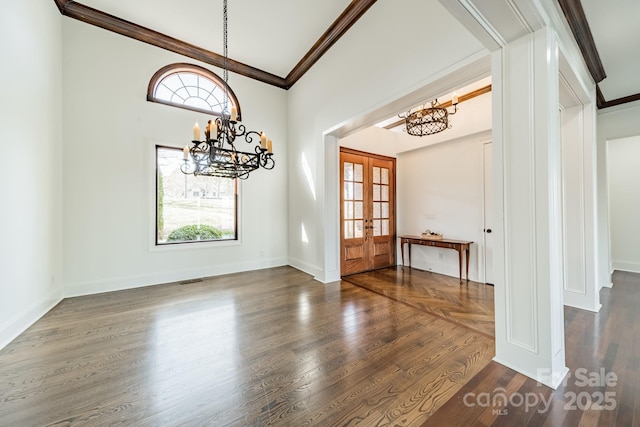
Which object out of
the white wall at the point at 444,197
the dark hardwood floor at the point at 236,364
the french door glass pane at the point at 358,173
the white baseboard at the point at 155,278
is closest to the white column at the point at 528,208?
the dark hardwood floor at the point at 236,364

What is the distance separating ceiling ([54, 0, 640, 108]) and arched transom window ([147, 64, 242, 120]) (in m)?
0.29

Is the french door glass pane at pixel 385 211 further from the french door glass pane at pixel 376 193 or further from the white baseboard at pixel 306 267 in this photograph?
the white baseboard at pixel 306 267

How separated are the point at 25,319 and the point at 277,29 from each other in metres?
5.04

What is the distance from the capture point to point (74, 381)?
5.79 ft

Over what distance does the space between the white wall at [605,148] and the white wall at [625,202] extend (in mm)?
1245

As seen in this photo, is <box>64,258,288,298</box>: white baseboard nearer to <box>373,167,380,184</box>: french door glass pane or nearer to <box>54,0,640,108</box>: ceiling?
<box>373,167,380,184</box>: french door glass pane

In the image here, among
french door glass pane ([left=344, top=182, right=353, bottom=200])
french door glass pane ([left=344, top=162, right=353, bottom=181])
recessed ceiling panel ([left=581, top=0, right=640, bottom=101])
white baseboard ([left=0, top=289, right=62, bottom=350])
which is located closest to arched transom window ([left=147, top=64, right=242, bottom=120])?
french door glass pane ([left=344, top=162, right=353, bottom=181])

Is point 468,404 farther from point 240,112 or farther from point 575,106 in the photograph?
point 240,112

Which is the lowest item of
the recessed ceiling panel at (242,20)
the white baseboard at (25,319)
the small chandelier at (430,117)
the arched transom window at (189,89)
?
the white baseboard at (25,319)

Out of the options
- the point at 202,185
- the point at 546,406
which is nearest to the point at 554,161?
the point at 546,406

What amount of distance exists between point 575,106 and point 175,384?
5196 mm

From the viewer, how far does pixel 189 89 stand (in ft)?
14.9

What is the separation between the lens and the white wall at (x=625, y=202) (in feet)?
15.8

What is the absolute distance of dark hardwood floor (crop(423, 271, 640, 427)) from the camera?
141 cm
